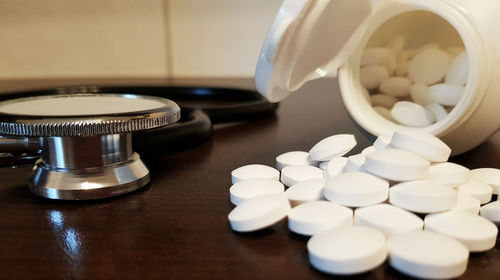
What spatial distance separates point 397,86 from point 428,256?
0.35 meters

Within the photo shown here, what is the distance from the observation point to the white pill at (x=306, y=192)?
0.37 meters

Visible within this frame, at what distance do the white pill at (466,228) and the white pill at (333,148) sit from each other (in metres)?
0.13

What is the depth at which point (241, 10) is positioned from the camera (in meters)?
1.47

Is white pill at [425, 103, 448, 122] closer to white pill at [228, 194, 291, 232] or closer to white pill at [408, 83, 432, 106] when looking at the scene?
white pill at [408, 83, 432, 106]

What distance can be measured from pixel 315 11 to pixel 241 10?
111 cm

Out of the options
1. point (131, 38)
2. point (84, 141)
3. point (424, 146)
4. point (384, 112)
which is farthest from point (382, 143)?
point (131, 38)

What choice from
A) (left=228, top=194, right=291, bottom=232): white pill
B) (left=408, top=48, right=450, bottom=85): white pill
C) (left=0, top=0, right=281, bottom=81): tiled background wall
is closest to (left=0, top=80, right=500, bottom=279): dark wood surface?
(left=228, top=194, right=291, bottom=232): white pill

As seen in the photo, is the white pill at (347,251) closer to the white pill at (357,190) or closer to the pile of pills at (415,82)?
the white pill at (357,190)

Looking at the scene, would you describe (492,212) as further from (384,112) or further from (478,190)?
(384,112)

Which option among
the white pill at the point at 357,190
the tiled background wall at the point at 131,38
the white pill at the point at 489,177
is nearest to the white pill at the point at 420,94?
the white pill at the point at 489,177

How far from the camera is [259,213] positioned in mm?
327

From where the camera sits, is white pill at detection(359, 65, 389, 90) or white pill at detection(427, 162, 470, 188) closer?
white pill at detection(427, 162, 470, 188)

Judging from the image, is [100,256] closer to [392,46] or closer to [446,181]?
[446,181]

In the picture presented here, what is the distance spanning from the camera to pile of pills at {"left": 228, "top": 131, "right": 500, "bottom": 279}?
10.8 inches
